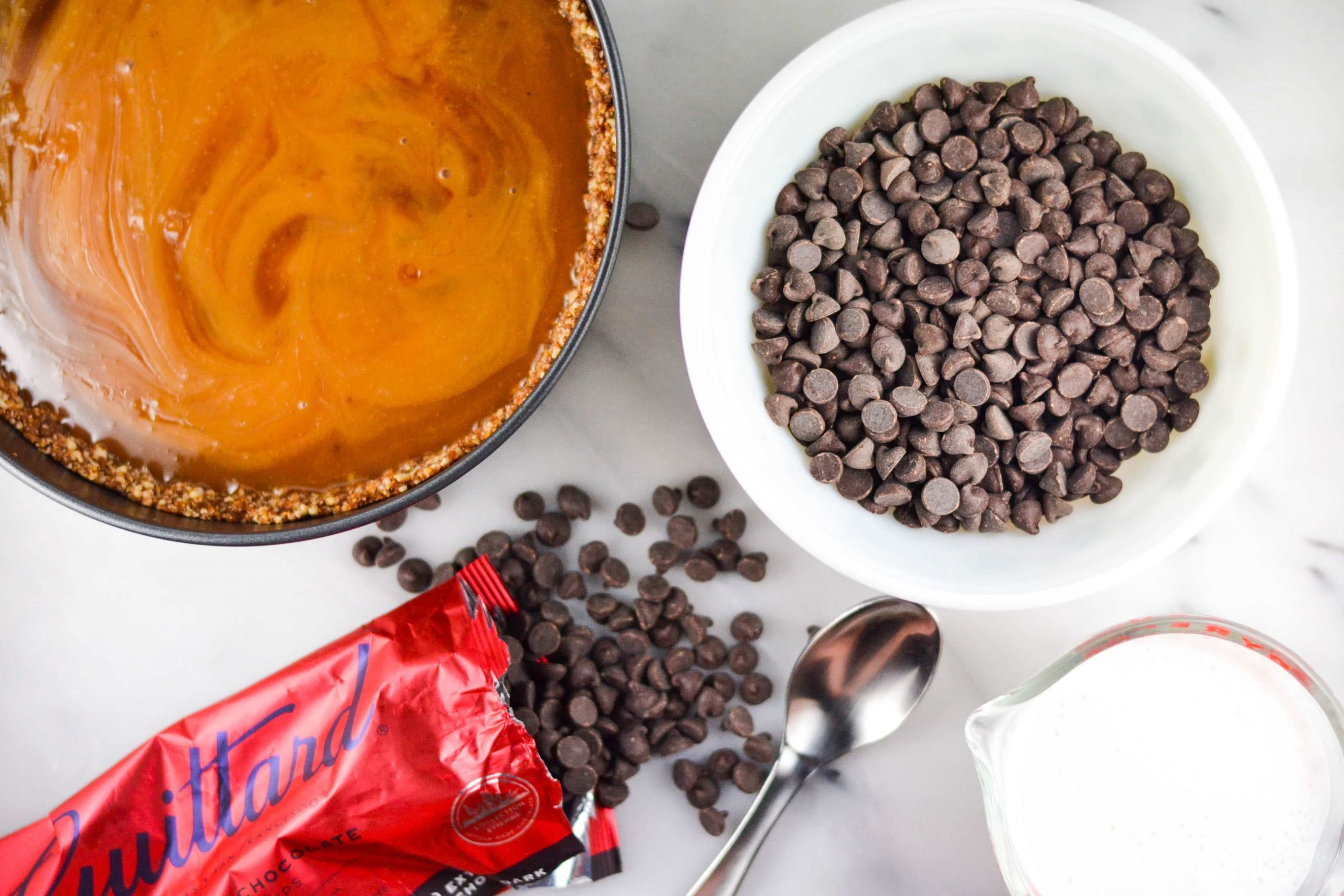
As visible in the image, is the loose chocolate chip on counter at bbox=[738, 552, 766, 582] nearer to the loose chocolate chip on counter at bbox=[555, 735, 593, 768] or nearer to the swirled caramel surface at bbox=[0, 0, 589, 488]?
the loose chocolate chip on counter at bbox=[555, 735, 593, 768]

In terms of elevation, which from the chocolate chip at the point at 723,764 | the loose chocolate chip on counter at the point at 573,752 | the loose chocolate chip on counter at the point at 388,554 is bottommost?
the chocolate chip at the point at 723,764

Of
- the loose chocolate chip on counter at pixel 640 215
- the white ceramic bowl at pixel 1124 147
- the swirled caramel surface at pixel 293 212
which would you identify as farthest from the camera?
the loose chocolate chip on counter at pixel 640 215

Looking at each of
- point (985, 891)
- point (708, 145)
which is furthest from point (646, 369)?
point (985, 891)

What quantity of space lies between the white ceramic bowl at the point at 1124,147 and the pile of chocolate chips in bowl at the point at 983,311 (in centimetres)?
4

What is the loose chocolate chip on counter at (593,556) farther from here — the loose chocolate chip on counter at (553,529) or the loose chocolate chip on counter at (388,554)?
the loose chocolate chip on counter at (388,554)

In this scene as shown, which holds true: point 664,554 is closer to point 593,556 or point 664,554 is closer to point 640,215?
point 593,556

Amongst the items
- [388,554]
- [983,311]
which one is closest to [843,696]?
[983,311]

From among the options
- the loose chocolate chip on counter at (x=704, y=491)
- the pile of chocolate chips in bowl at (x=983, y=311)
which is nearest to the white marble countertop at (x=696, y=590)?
the loose chocolate chip on counter at (x=704, y=491)

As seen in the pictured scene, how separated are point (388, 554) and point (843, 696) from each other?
29.4 inches

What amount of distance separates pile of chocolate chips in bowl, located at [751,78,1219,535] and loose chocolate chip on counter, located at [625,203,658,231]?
0.24 m

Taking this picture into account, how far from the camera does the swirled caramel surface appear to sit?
131 cm

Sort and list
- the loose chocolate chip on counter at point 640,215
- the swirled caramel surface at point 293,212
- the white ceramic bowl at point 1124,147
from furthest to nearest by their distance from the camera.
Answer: the loose chocolate chip on counter at point 640,215
the swirled caramel surface at point 293,212
the white ceramic bowl at point 1124,147

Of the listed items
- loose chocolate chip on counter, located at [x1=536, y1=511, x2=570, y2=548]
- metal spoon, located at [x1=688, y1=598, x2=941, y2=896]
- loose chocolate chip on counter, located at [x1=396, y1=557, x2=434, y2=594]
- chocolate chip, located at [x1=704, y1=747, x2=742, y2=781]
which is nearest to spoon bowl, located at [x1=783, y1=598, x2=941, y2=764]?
metal spoon, located at [x1=688, y1=598, x2=941, y2=896]

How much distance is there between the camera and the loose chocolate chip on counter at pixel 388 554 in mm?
1510
